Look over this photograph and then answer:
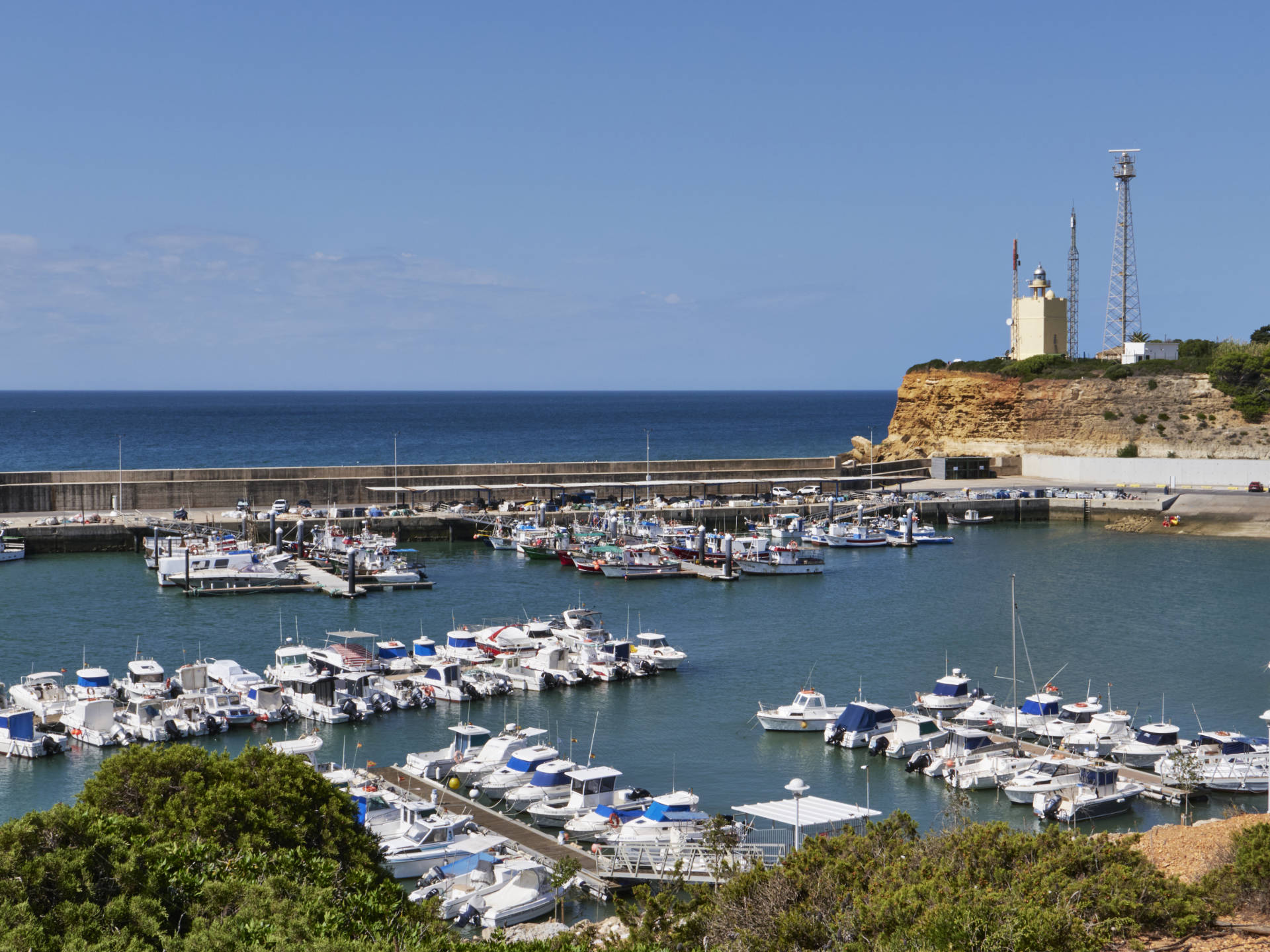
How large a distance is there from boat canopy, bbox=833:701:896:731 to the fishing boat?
4726 centimetres

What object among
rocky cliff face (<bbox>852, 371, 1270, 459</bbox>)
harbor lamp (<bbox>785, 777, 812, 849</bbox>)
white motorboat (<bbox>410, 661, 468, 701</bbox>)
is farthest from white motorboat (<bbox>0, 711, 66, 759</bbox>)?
rocky cliff face (<bbox>852, 371, 1270, 459</bbox>)

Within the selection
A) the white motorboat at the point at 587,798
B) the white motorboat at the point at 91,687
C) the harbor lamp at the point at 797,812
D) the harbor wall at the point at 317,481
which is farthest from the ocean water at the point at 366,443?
the harbor lamp at the point at 797,812

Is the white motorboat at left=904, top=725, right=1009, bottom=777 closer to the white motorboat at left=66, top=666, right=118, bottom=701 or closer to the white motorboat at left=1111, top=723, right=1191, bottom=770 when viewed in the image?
the white motorboat at left=1111, top=723, right=1191, bottom=770

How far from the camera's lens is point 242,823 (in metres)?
16.5

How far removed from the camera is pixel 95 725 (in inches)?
1204

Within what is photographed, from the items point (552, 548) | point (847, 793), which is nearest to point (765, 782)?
point (847, 793)

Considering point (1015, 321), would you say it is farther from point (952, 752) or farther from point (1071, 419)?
point (952, 752)

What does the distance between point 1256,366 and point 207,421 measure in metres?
153

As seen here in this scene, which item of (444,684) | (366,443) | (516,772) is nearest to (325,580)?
(444,684)

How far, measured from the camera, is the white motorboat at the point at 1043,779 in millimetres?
25812

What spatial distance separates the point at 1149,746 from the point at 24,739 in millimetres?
25234

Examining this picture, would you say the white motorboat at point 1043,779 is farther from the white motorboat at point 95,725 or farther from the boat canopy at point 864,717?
the white motorboat at point 95,725

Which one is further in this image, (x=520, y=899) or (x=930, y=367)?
(x=930, y=367)

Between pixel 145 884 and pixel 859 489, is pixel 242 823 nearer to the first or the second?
pixel 145 884
